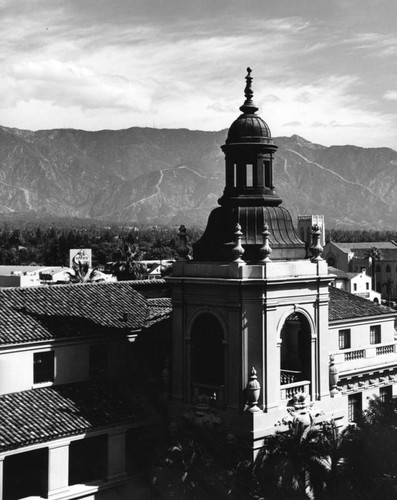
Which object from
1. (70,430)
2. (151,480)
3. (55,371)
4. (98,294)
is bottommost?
(151,480)

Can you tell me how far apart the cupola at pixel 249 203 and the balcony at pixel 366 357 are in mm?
7492

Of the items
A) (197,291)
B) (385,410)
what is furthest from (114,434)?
(385,410)

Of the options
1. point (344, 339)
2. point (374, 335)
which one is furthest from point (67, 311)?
point (374, 335)

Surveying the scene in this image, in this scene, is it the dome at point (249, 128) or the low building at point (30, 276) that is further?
the low building at point (30, 276)

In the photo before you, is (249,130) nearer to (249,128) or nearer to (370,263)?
(249,128)

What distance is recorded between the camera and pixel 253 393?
26.0 metres

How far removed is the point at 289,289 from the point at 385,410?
687 cm

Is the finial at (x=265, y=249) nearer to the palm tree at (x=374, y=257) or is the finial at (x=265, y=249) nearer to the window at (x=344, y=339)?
the window at (x=344, y=339)

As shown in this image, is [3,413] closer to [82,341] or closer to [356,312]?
[82,341]

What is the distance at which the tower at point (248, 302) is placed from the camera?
26594mm

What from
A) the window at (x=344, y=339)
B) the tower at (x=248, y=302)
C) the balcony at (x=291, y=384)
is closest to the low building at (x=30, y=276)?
the window at (x=344, y=339)

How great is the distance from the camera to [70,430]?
2627cm

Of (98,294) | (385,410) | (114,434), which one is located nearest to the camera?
(114,434)

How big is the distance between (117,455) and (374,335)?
16.6 m
